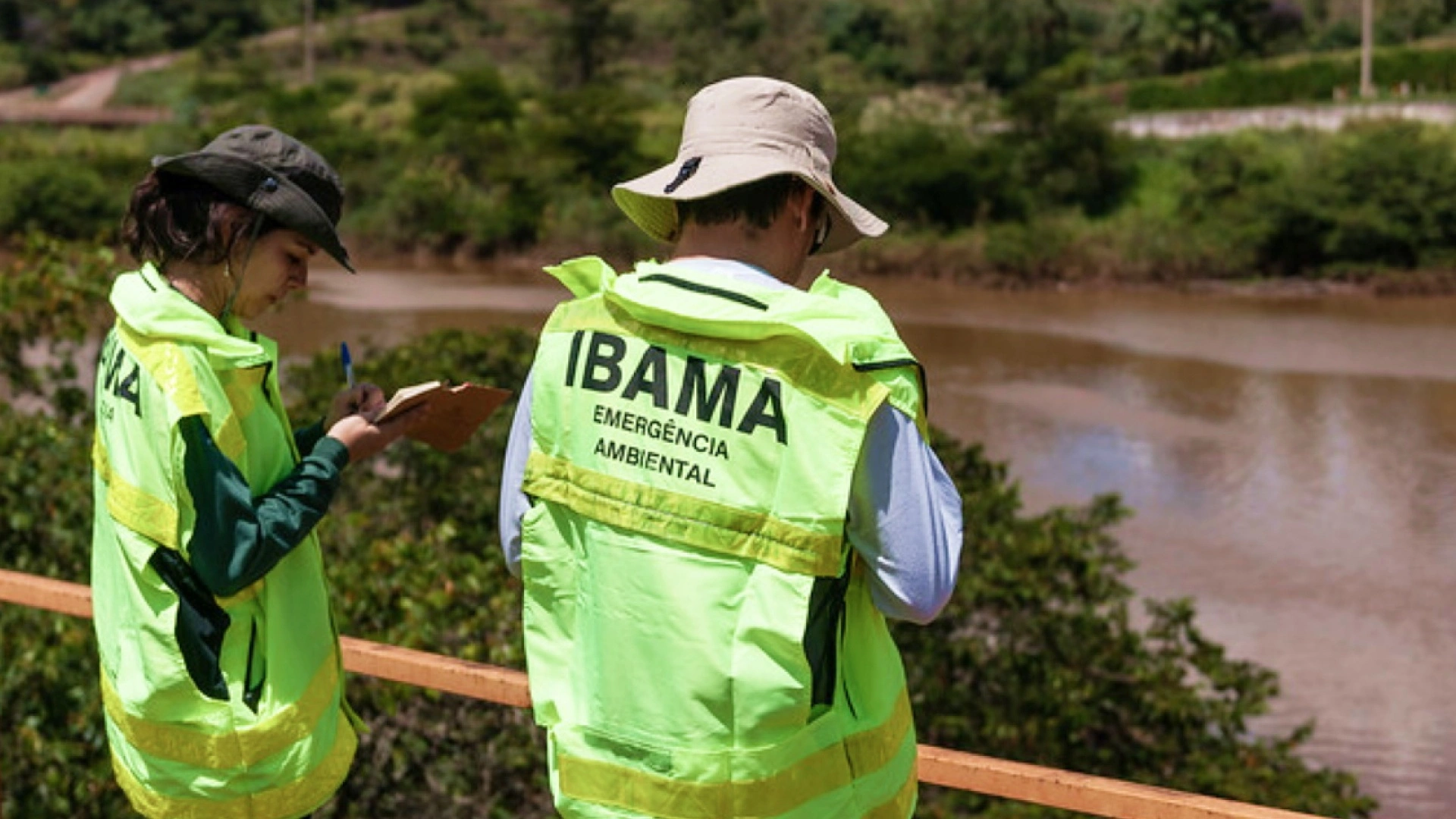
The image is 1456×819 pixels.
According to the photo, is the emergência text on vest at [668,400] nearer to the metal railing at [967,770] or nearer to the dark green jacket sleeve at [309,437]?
the dark green jacket sleeve at [309,437]

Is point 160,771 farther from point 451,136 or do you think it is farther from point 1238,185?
point 451,136

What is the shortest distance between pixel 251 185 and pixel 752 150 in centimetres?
69

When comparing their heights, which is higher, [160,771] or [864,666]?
[864,666]

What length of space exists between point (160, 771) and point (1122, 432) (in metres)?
16.0

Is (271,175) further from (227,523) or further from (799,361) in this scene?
(799,361)

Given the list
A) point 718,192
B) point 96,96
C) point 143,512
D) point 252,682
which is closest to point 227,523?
point 143,512

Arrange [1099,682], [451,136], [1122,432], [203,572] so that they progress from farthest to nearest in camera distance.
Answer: [451,136]
[1122,432]
[1099,682]
[203,572]

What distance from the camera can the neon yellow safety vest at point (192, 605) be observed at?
2059 millimetres

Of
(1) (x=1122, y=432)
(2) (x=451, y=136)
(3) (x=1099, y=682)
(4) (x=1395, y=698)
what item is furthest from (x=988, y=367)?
(2) (x=451, y=136)

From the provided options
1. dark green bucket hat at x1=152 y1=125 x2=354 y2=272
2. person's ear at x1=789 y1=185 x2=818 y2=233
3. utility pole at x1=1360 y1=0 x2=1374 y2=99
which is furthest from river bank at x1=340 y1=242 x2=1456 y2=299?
person's ear at x1=789 y1=185 x2=818 y2=233

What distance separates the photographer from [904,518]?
1.70m

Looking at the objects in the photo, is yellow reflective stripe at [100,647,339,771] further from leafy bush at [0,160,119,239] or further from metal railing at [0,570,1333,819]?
leafy bush at [0,160,119,239]

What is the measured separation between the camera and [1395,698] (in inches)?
397

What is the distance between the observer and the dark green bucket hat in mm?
2127
